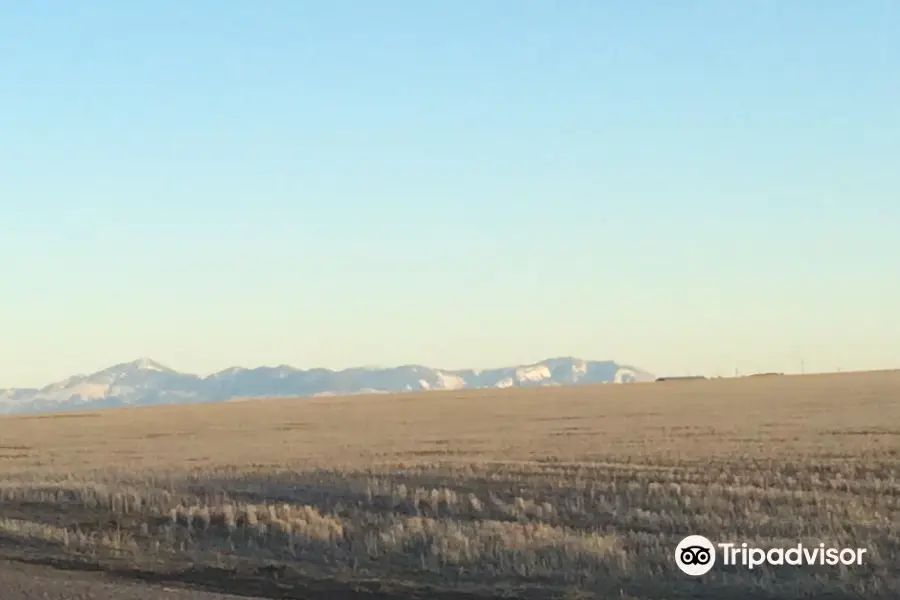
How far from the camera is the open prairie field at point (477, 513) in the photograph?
47.8 ft

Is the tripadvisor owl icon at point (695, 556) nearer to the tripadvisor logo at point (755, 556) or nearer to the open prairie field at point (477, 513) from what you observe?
the tripadvisor logo at point (755, 556)

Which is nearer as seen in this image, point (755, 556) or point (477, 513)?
point (755, 556)

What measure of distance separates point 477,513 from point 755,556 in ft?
19.1

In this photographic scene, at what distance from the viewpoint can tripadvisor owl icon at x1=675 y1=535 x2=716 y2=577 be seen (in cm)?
1444

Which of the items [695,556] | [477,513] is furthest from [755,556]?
[477,513]

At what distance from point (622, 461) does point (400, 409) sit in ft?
153

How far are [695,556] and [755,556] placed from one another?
28.7 inches

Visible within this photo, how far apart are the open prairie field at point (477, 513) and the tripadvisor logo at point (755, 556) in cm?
16

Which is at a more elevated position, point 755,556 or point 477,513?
point 477,513

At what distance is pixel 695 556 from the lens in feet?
48.6

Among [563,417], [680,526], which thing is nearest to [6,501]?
[680,526]

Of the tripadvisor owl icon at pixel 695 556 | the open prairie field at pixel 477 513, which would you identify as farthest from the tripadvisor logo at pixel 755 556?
the open prairie field at pixel 477 513

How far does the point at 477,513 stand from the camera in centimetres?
1973

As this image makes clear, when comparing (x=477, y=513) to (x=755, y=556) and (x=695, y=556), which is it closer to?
(x=695, y=556)
